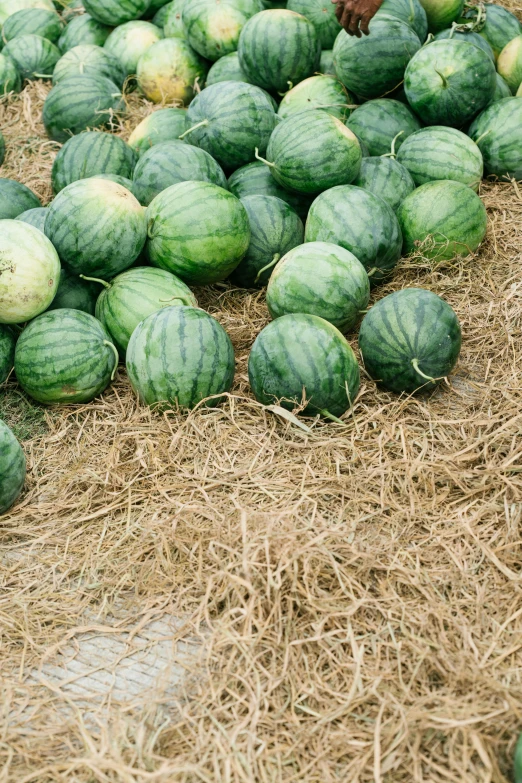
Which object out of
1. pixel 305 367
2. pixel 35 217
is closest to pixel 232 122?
pixel 35 217

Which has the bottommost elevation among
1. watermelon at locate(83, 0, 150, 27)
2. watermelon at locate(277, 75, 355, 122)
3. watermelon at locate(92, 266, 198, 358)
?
watermelon at locate(92, 266, 198, 358)

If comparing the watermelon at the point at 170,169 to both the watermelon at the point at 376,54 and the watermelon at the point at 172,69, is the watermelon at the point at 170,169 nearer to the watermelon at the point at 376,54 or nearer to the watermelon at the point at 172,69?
the watermelon at the point at 376,54

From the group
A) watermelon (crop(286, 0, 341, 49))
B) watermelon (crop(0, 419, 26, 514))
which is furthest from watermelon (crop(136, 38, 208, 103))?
watermelon (crop(0, 419, 26, 514))

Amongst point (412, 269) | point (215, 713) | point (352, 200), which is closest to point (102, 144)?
point (352, 200)

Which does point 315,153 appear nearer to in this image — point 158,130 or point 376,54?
point 376,54

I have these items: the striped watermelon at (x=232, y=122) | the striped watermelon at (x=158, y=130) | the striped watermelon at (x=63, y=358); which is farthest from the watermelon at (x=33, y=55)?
the striped watermelon at (x=63, y=358)

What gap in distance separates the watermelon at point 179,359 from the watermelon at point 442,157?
169 centimetres

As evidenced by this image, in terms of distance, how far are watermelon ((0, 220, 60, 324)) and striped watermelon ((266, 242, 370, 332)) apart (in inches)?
37.5

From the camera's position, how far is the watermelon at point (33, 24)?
19.6ft

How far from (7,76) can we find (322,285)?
11.8ft

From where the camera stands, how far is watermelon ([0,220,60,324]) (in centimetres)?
321

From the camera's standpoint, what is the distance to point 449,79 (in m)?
4.29

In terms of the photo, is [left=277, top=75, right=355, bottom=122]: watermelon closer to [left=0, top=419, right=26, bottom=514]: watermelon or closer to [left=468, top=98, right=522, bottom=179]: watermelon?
[left=468, top=98, right=522, bottom=179]: watermelon

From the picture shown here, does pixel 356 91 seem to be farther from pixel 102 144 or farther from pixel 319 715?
pixel 319 715
